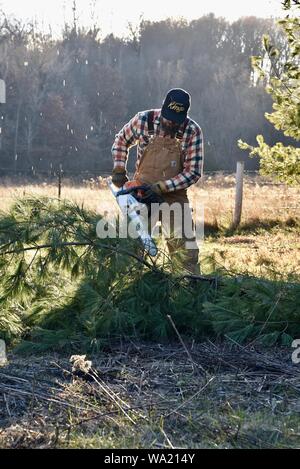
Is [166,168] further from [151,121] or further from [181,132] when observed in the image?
[151,121]

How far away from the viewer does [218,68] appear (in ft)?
183

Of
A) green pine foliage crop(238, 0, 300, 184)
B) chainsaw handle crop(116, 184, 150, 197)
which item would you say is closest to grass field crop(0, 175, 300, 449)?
chainsaw handle crop(116, 184, 150, 197)

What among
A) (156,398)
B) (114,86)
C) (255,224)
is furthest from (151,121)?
(114,86)

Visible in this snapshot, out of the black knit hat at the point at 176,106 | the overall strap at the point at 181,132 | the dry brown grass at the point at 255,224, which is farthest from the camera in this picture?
the dry brown grass at the point at 255,224

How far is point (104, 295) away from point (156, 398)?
1364 millimetres

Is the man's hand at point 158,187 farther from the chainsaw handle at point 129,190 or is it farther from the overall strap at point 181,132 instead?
the overall strap at point 181,132

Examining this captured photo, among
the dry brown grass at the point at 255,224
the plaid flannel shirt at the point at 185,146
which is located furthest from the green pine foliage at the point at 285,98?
the plaid flannel shirt at the point at 185,146

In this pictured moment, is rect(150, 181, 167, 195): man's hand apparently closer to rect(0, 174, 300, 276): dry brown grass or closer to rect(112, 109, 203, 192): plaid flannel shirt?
rect(112, 109, 203, 192): plaid flannel shirt

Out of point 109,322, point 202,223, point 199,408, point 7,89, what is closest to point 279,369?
point 199,408

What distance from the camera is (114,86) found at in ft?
165

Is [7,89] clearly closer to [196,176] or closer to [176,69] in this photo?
[176,69]

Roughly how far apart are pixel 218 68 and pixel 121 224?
5223 centimetres

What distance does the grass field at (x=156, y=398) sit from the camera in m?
3.45

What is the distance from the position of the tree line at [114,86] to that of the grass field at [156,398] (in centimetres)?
3642
